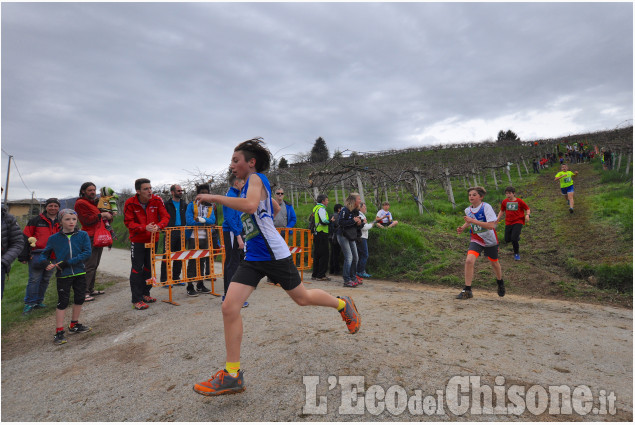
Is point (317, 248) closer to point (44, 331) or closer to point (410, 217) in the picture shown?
point (44, 331)

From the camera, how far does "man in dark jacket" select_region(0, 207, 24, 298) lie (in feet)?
11.9

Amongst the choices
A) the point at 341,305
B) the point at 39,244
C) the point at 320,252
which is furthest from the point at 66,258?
the point at 320,252

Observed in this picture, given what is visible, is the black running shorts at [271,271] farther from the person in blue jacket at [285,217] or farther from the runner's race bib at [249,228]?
the person in blue jacket at [285,217]

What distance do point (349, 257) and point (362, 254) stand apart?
2.95 feet

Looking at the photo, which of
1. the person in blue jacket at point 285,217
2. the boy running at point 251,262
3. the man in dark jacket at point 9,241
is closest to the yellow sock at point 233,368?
the boy running at point 251,262

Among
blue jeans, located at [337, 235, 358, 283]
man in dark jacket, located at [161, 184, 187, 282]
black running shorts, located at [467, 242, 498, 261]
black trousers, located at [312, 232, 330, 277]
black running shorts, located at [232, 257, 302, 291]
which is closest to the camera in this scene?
black running shorts, located at [232, 257, 302, 291]

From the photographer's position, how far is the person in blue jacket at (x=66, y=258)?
15.0 feet

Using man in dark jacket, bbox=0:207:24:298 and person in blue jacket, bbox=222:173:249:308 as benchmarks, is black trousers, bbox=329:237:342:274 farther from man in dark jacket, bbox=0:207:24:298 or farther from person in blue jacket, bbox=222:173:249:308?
man in dark jacket, bbox=0:207:24:298

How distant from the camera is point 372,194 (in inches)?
895

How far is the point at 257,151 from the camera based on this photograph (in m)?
3.16

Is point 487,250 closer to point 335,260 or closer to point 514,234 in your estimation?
point 514,234

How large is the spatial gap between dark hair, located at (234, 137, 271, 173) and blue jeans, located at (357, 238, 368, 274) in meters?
5.20

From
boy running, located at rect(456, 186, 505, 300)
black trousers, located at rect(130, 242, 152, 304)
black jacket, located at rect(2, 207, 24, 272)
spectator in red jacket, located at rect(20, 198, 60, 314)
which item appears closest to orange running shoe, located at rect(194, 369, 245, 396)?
black jacket, located at rect(2, 207, 24, 272)

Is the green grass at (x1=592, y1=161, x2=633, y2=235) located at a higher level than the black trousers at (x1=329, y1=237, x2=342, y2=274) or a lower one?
higher
